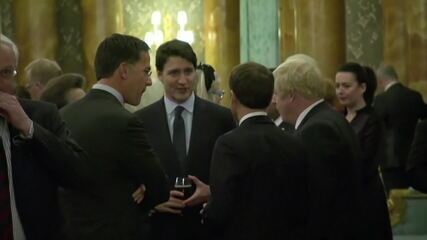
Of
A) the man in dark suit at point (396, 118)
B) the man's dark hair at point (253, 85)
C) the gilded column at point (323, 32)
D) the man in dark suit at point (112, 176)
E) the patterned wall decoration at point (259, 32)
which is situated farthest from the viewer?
the patterned wall decoration at point (259, 32)

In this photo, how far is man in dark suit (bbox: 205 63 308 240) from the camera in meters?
4.79

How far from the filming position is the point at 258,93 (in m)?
4.95

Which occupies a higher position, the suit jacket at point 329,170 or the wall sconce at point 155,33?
the suit jacket at point 329,170

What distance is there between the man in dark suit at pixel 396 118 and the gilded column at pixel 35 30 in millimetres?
3675

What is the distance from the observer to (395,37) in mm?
14008

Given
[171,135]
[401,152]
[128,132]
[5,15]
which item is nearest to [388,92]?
[401,152]

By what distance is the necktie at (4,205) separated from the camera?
3.72 meters

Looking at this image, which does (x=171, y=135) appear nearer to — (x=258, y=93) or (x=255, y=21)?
(x=258, y=93)

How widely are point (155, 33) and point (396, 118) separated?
571 centimetres

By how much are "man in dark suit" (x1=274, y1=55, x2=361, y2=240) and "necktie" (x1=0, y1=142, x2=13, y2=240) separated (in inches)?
68.1

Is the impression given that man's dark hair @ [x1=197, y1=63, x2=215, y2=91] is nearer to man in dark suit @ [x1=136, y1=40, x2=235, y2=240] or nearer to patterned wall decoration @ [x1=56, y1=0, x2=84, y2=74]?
man in dark suit @ [x1=136, y1=40, x2=235, y2=240]

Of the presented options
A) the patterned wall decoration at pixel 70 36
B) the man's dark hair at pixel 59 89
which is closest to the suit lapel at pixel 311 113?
the man's dark hair at pixel 59 89

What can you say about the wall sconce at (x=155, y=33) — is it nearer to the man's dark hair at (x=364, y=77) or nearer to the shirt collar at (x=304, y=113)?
the man's dark hair at (x=364, y=77)

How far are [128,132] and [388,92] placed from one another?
311 inches
